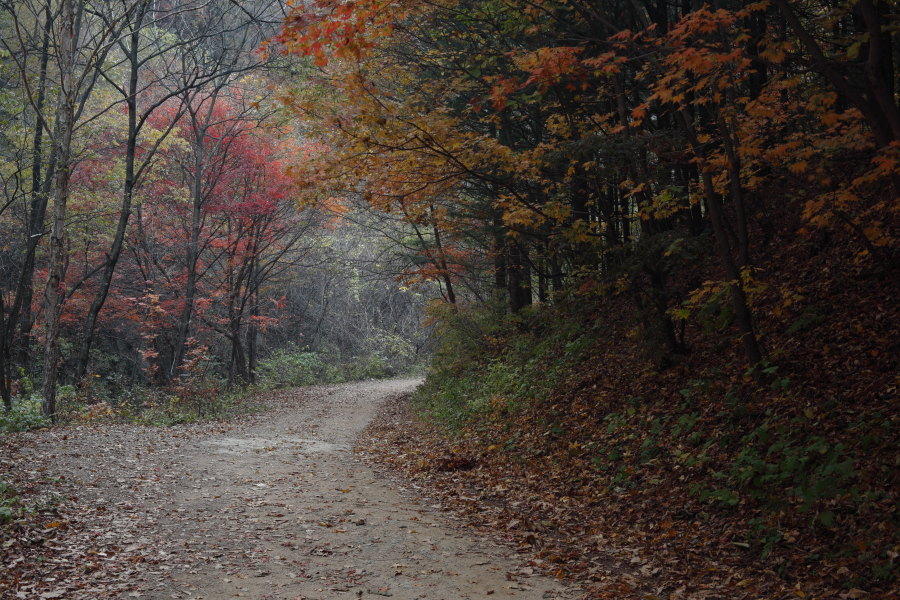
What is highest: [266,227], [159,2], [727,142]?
[159,2]

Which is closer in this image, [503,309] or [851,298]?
[851,298]

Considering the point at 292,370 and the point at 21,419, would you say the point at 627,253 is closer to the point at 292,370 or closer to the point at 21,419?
the point at 21,419

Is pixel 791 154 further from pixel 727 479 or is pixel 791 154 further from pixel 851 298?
pixel 727 479

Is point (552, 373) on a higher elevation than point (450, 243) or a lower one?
lower

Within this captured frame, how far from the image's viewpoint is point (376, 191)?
29.6 feet

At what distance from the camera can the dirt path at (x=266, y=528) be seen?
4.88m

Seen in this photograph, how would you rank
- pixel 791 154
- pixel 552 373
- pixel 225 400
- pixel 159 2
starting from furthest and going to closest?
pixel 225 400, pixel 159 2, pixel 552 373, pixel 791 154

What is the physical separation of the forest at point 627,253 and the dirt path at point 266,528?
82 centimetres

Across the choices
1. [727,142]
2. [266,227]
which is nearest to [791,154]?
[727,142]

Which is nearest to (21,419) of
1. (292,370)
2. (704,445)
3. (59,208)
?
(59,208)

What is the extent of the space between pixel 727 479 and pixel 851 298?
10.2ft

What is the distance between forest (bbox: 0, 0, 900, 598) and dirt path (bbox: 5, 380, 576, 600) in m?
0.82

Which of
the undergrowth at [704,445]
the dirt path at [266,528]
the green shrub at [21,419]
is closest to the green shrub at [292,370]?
the green shrub at [21,419]

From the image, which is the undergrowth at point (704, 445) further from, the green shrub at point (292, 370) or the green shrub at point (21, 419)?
the green shrub at point (292, 370)
